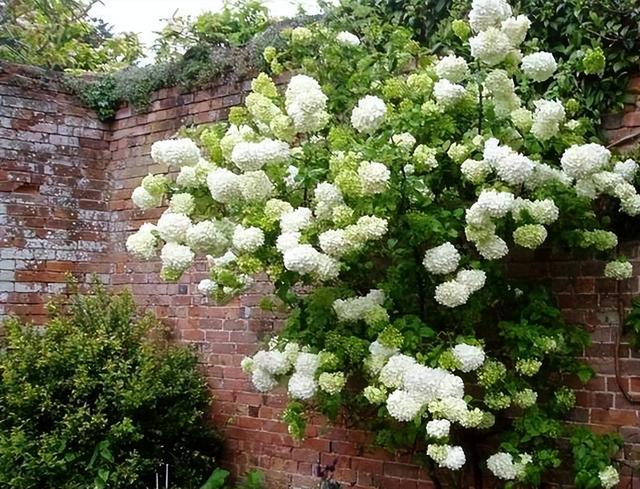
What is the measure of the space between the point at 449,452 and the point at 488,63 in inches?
61.3

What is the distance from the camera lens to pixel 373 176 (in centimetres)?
300

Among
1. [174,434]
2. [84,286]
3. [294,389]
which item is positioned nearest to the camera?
[294,389]

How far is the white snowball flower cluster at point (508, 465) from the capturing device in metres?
3.32

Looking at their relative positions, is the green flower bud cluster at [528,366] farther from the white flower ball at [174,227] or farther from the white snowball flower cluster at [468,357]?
the white flower ball at [174,227]

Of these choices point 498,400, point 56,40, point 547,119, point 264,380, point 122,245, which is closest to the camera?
point 547,119

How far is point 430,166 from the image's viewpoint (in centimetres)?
318

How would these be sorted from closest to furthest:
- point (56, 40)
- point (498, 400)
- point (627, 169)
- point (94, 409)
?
1. point (627, 169)
2. point (498, 400)
3. point (94, 409)
4. point (56, 40)

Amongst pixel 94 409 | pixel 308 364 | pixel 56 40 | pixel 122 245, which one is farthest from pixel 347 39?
pixel 56 40

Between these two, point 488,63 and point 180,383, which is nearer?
point 488,63

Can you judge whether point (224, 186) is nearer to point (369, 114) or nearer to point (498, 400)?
point (369, 114)

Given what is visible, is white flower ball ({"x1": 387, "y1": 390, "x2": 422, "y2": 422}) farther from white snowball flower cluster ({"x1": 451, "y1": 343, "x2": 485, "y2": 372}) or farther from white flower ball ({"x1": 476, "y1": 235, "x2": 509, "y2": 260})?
white flower ball ({"x1": 476, "y1": 235, "x2": 509, "y2": 260})

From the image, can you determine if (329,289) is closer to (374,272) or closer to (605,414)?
(374,272)

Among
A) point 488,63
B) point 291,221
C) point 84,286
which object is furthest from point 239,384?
point 488,63

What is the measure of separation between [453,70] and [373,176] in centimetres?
62
